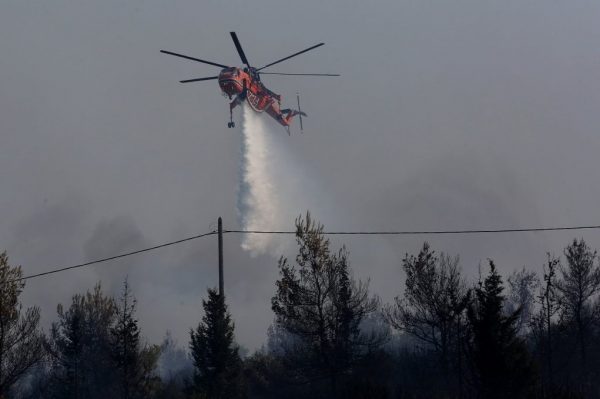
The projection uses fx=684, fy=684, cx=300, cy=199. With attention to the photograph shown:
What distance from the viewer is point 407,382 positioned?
48.3m

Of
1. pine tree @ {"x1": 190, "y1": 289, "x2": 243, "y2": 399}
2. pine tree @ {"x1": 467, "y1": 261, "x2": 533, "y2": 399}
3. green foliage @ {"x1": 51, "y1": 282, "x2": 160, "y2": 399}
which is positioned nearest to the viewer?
pine tree @ {"x1": 467, "y1": 261, "x2": 533, "y2": 399}

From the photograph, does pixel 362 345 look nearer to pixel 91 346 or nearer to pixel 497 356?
pixel 497 356

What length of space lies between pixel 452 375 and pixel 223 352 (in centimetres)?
1536

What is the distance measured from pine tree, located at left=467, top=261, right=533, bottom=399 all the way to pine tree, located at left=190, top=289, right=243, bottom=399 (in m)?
15.4

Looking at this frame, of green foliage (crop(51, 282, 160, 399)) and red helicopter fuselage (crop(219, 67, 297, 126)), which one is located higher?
red helicopter fuselage (crop(219, 67, 297, 126))

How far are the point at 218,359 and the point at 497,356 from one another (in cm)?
1705

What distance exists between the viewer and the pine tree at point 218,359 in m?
35.7

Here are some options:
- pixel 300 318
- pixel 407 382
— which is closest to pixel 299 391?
pixel 407 382

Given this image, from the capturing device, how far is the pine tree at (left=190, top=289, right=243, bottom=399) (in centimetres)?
3566

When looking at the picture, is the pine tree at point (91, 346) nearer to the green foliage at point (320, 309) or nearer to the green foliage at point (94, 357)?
the green foliage at point (94, 357)

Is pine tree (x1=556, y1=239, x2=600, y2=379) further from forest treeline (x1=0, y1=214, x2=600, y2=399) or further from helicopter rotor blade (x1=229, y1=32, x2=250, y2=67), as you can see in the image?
helicopter rotor blade (x1=229, y1=32, x2=250, y2=67)

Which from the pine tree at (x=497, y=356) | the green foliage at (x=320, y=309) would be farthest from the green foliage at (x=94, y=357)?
the pine tree at (x=497, y=356)

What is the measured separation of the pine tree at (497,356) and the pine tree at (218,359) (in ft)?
50.4

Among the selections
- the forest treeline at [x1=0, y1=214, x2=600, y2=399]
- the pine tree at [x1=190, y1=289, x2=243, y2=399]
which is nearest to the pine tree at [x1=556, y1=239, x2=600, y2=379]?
the forest treeline at [x1=0, y1=214, x2=600, y2=399]
